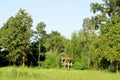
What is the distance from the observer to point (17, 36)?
65.5 meters

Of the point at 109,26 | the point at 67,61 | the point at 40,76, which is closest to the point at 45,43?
the point at 67,61

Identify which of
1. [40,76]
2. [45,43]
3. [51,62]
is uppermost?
[45,43]

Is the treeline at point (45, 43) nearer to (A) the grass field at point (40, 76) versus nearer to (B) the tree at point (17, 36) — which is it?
(B) the tree at point (17, 36)

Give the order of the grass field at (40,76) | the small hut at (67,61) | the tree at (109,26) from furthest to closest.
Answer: the small hut at (67,61)
the tree at (109,26)
the grass field at (40,76)

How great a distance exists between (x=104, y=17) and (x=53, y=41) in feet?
116

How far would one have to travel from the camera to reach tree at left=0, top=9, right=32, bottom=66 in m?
64.8

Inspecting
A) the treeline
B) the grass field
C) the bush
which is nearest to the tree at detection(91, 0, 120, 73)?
the treeline

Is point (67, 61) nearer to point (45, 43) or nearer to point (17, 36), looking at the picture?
point (45, 43)

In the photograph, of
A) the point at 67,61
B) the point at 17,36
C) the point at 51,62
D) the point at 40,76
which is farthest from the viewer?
the point at 67,61

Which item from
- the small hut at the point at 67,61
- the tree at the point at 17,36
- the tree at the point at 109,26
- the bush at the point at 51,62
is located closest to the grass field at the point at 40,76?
the tree at the point at 109,26

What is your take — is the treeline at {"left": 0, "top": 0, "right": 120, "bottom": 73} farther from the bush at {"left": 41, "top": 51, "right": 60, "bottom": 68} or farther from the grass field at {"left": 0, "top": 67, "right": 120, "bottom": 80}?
the grass field at {"left": 0, "top": 67, "right": 120, "bottom": 80}

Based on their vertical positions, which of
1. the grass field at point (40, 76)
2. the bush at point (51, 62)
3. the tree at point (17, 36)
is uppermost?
the tree at point (17, 36)

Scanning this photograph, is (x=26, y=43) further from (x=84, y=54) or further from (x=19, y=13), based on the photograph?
(x=84, y=54)

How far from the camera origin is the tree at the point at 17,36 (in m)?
64.8
